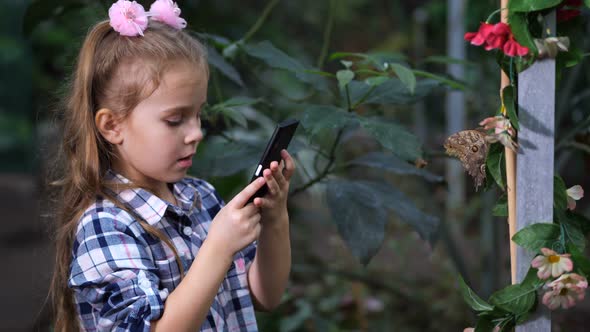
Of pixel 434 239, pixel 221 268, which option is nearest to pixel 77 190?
pixel 221 268

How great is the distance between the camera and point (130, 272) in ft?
3.55

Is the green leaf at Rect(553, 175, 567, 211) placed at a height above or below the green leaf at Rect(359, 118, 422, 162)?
below

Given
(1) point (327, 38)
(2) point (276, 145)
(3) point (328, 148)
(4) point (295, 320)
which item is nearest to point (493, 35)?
(2) point (276, 145)

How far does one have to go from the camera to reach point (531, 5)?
3.00 feet

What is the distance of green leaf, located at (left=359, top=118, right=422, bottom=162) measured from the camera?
1.30m

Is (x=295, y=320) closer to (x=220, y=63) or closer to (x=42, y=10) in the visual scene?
(x=220, y=63)

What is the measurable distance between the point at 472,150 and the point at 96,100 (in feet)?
1.95

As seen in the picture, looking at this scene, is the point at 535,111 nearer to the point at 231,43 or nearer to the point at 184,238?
the point at 184,238

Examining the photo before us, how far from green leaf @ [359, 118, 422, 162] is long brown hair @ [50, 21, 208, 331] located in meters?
0.31

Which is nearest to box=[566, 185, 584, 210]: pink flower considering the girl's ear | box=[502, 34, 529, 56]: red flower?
box=[502, 34, 529, 56]: red flower

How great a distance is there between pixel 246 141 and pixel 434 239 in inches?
17.5

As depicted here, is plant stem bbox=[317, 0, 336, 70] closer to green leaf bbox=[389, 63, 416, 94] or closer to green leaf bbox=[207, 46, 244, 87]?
green leaf bbox=[207, 46, 244, 87]

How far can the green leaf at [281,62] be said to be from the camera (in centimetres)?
144

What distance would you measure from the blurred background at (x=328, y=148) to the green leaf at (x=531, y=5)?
0.54ft
